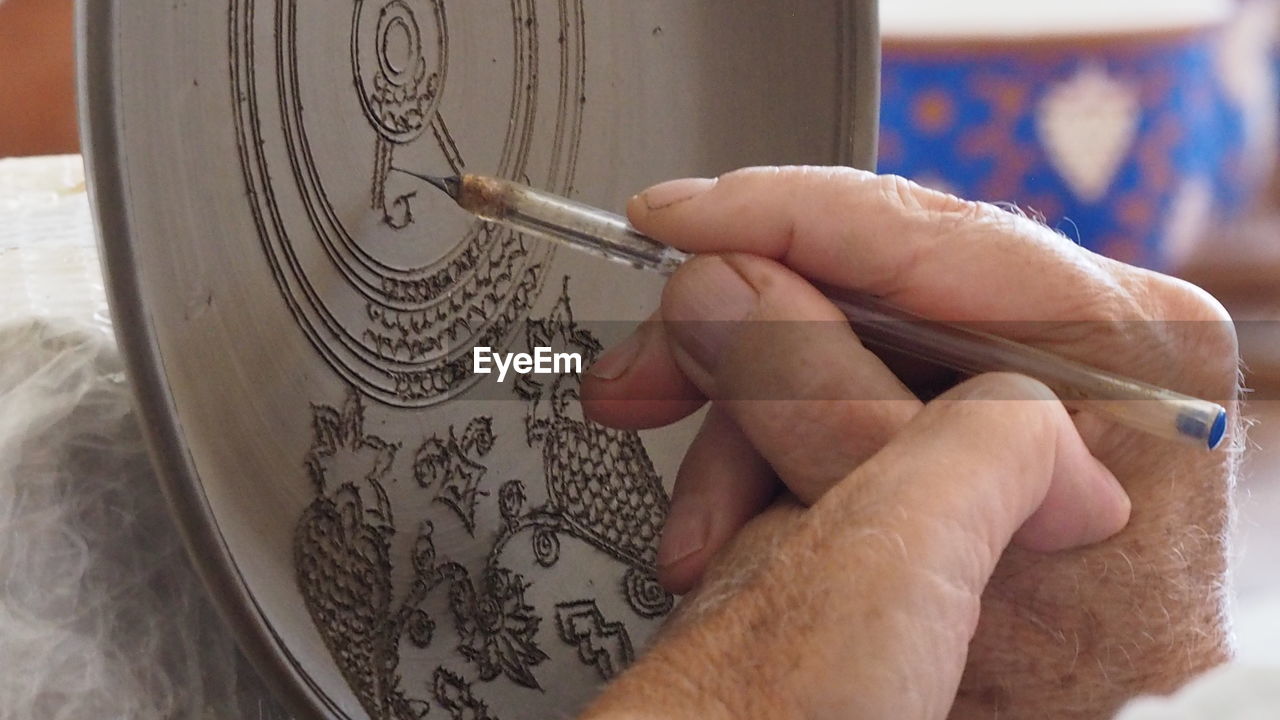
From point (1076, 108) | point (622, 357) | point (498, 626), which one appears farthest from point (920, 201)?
point (1076, 108)

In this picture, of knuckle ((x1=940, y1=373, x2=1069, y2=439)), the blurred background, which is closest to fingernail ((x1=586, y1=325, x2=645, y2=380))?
knuckle ((x1=940, y1=373, x2=1069, y2=439))

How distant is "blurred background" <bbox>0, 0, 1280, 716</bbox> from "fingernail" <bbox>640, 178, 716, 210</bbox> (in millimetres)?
730

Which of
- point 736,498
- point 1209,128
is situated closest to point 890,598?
point 736,498

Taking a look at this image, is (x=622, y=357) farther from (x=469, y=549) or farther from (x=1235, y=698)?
(x=1235, y=698)

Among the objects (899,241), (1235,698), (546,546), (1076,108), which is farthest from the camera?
(1076,108)

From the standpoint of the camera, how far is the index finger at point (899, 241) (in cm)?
36

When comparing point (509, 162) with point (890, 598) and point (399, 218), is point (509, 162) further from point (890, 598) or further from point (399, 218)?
point (890, 598)

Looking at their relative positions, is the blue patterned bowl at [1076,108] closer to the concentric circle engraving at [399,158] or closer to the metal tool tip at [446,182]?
the concentric circle engraving at [399,158]

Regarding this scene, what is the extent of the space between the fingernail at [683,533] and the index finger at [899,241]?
105 millimetres

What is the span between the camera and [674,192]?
376 millimetres

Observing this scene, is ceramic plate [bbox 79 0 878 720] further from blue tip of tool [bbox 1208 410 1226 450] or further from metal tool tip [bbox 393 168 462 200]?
blue tip of tool [bbox 1208 410 1226 450]

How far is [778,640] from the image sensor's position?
283mm

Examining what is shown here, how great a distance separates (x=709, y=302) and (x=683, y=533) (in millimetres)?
100

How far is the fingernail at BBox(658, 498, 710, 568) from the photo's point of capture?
42 cm
